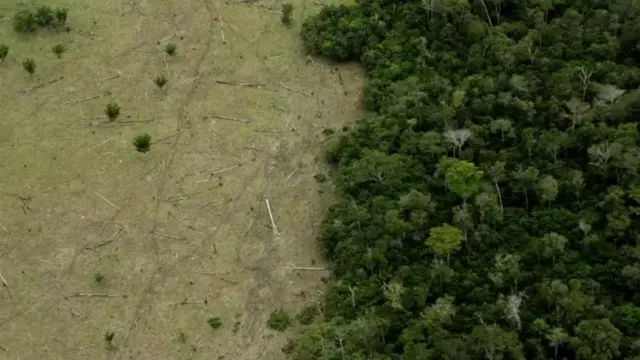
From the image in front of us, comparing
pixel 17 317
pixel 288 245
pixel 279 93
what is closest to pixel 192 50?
pixel 279 93

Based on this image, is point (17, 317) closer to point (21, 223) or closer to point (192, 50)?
point (21, 223)

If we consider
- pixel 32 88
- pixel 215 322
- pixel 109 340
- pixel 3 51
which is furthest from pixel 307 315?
pixel 3 51

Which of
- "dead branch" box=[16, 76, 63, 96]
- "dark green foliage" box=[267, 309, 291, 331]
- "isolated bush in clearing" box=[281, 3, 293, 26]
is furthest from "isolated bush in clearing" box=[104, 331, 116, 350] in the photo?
"isolated bush in clearing" box=[281, 3, 293, 26]

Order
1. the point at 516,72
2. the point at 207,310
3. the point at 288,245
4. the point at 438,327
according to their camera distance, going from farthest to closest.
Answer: the point at 516,72, the point at 288,245, the point at 207,310, the point at 438,327

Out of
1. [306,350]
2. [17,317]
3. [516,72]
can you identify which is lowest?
[17,317]

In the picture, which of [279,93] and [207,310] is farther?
[279,93]

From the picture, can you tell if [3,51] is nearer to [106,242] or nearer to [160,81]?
[160,81]

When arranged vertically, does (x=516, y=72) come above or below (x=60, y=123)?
above
